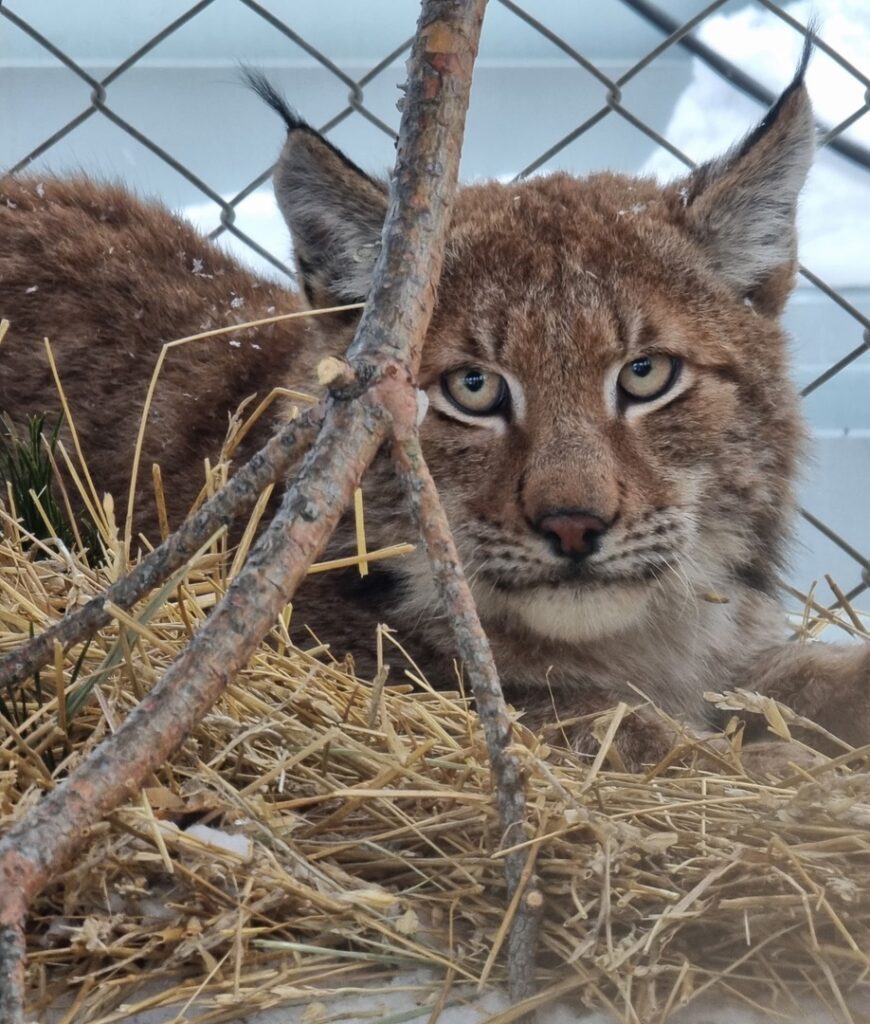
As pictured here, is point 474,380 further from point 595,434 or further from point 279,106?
point 279,106

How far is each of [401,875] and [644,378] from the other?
4.12 feet

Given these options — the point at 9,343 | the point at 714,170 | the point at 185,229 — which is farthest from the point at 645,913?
the point at 185,229

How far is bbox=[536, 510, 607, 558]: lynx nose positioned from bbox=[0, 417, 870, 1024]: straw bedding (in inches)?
20.4

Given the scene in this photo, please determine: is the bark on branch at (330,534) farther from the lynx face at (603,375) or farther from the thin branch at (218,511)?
the lynx face at (603,375)

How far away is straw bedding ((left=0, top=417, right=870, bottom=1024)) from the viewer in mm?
1540

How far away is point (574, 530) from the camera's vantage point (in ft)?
7.94

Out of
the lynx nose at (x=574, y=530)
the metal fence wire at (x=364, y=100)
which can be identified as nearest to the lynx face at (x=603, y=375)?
the lynx nose at (x=574, y=530)

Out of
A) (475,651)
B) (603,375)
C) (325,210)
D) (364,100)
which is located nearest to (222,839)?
(475,651)

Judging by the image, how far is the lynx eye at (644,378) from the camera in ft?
8.70

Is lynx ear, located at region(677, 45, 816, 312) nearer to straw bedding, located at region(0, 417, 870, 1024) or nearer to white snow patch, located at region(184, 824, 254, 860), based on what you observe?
straw bedding, located at region(0, 417, 870, 1024)

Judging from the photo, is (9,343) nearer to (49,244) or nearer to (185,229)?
(49,244)

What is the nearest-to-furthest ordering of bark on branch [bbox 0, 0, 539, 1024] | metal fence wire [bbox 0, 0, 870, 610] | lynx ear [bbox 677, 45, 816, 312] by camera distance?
bark on branch [bbox 0, 0, 539, 1024]
lynx ear [bbox 677, 45, 816, 312]
metal fence wire [bbox 0, 0, 870, 610]

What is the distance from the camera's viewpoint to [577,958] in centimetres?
154

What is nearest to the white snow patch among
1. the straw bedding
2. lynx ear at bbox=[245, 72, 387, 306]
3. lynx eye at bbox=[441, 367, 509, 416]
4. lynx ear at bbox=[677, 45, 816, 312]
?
the straw bedding
